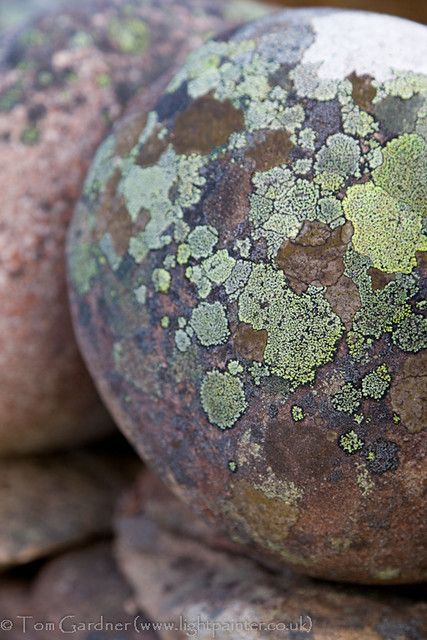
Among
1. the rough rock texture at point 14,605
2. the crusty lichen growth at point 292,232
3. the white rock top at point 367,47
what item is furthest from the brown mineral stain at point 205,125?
the rough rock texture at point 14,605

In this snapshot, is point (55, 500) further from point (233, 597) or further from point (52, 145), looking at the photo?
point (52, 145)

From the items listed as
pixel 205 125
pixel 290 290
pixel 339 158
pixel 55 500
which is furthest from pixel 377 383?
pixel 55 500

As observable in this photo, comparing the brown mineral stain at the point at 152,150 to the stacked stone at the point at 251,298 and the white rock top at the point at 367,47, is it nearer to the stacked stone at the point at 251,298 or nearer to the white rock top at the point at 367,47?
the stacked stone at the point at 251,298

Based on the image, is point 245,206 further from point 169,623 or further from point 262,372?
point 169,623

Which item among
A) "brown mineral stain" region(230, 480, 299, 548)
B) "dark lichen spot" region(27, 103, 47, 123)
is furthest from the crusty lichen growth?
"dark lichen spot" region(27, 103, 47, 123)

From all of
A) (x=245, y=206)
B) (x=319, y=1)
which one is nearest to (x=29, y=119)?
(x=245, y=206)
